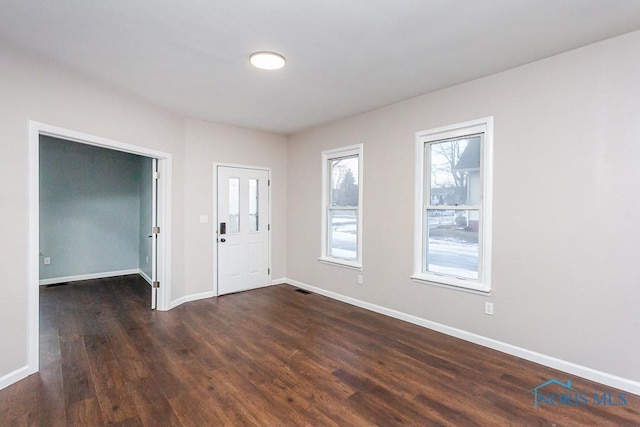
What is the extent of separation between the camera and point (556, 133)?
270cm

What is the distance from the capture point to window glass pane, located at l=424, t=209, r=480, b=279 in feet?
10.9

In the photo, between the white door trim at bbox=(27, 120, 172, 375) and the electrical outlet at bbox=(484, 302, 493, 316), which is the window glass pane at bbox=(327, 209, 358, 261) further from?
the white door trim at bbox=(27, 120, 172, 375)

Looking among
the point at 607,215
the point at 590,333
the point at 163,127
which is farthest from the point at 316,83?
the point at 590,333

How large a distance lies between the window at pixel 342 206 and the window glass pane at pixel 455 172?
1067mm

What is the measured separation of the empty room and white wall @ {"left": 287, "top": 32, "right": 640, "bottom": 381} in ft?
0.05

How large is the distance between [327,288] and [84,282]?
454 centimetres

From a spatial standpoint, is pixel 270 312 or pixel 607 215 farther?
pixel 270 312

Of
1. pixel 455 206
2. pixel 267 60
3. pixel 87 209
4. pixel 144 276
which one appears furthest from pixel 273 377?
pixel 87 209

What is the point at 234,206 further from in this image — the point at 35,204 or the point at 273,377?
the point at 273,377

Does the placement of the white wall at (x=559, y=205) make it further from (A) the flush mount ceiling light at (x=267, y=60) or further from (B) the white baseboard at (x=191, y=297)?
(B) the white baseboard at (x=191, y=297)

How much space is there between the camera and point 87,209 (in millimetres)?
5922

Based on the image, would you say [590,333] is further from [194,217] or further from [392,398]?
[194,217]

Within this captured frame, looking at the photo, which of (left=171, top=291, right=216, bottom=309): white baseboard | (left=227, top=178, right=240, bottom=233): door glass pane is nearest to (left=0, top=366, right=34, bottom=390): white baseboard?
(left=171, top=291, right=216, bottom=309): white baseboard

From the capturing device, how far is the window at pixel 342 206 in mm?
4500
